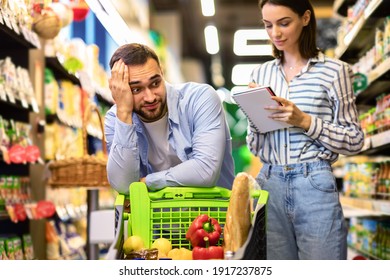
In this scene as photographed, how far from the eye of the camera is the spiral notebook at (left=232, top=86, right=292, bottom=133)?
9.63ft

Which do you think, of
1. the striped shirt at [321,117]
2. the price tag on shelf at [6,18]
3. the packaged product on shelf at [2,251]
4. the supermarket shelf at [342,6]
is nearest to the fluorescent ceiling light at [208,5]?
the supermarket shelf at [342,6]

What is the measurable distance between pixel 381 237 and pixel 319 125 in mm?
2429

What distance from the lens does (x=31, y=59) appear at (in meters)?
5.16

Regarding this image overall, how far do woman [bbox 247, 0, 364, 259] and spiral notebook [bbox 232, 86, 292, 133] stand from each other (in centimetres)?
4

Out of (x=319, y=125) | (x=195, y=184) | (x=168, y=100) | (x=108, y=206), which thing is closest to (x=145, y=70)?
(x=168, y=100)

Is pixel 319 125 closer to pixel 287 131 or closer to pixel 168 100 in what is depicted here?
pixel 287 131

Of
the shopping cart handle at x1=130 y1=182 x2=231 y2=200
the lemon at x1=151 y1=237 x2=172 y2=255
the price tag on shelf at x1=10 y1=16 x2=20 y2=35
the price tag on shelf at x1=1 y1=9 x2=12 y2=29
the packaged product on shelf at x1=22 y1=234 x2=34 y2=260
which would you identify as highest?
the price tag on shelf at x1=10 y1=16 x2=20 y2=35

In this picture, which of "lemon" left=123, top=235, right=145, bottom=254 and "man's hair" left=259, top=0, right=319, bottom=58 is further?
"man's hair" left=259, top=0, right=319, bottom=58

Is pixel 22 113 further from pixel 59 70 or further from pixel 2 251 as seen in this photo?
Result: pixel 2 251

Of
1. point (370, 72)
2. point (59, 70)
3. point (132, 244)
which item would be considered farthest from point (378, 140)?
point (59, 70)

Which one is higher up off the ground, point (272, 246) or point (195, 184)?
point (195, 184)

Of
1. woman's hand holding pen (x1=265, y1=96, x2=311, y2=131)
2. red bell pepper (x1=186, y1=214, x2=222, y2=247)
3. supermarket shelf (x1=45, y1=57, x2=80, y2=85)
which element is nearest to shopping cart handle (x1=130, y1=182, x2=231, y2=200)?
red bell pepper (x1=186, y1=214, x2=222, y2=247)

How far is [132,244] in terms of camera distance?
256 cm

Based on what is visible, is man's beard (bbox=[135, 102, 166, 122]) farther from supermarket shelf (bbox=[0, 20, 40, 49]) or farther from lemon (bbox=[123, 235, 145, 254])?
supermarket shelf (bbox=[0, 20, 40, 49])
